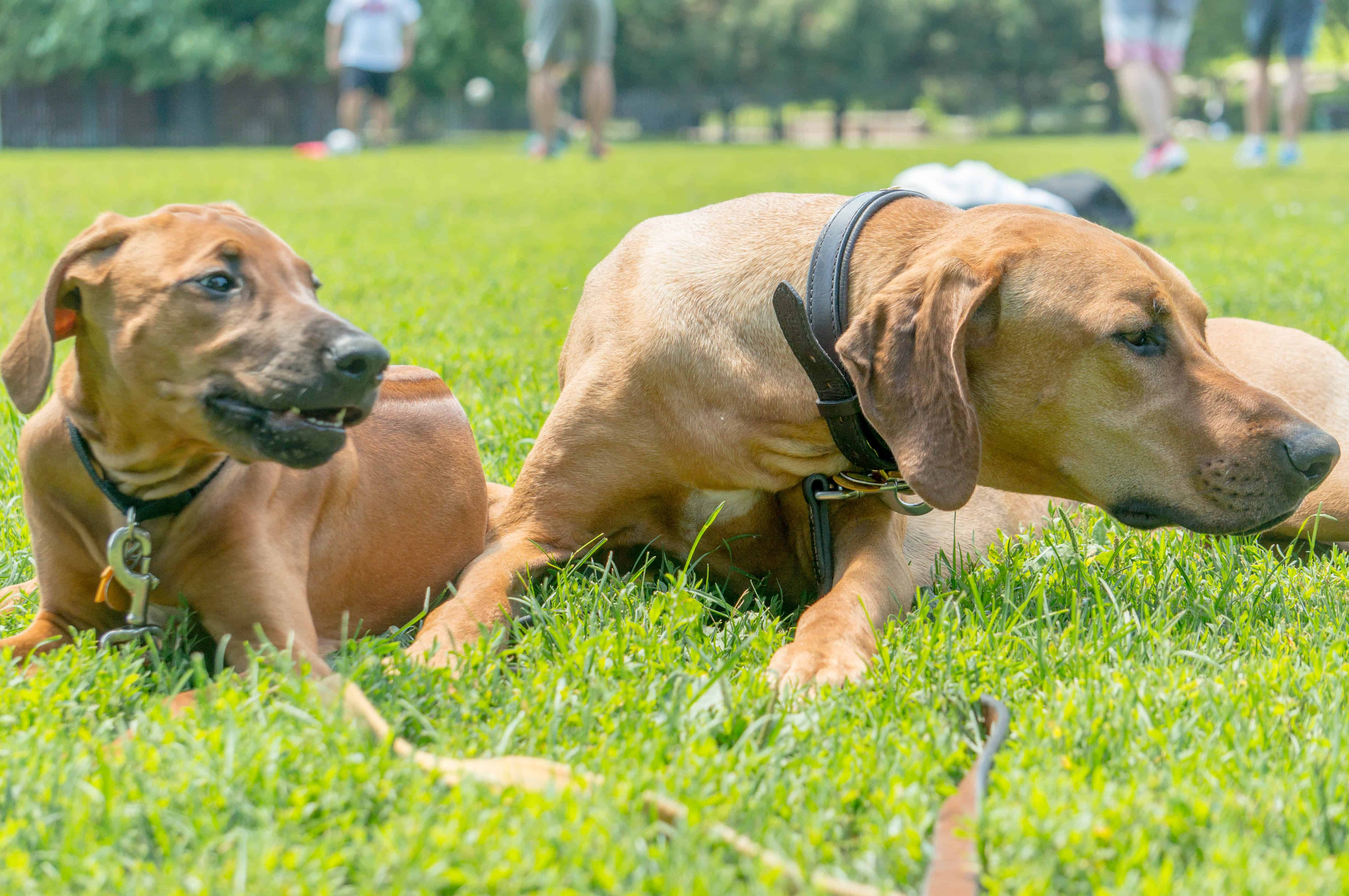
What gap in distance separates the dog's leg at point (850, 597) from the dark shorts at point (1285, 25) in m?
14.0

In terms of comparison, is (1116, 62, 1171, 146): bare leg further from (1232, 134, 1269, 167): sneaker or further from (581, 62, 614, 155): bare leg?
(581, 62, 614, 155): bare leg

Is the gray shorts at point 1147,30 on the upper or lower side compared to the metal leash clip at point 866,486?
upper

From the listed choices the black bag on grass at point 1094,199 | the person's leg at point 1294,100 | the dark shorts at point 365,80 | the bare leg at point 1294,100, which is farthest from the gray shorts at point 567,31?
the black bag on grass at point 1094,199

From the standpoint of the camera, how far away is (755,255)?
3.27 metres

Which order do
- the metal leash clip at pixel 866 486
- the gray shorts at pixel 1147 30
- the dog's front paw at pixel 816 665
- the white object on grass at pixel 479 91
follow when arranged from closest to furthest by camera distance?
the dog's front paw at pixel 816 665, the metal leash clip at pixel 866 486, the gray shorts at pixel 1147 30, the white object on grass at pixel 479 91

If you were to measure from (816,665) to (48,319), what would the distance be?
1649 mm

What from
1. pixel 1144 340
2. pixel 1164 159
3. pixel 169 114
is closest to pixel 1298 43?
pixel 1164 159

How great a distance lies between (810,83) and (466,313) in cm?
4622

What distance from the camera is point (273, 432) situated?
2.43 m

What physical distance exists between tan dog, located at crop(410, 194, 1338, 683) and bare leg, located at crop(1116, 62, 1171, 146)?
1013 cm

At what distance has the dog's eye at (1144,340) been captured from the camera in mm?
2896

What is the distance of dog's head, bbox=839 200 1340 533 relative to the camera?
277cm

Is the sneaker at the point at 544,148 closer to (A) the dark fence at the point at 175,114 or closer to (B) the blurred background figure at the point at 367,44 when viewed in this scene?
(B) the blurred background figure at the point at 367,44

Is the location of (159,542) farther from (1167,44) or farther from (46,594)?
(1167,44)
